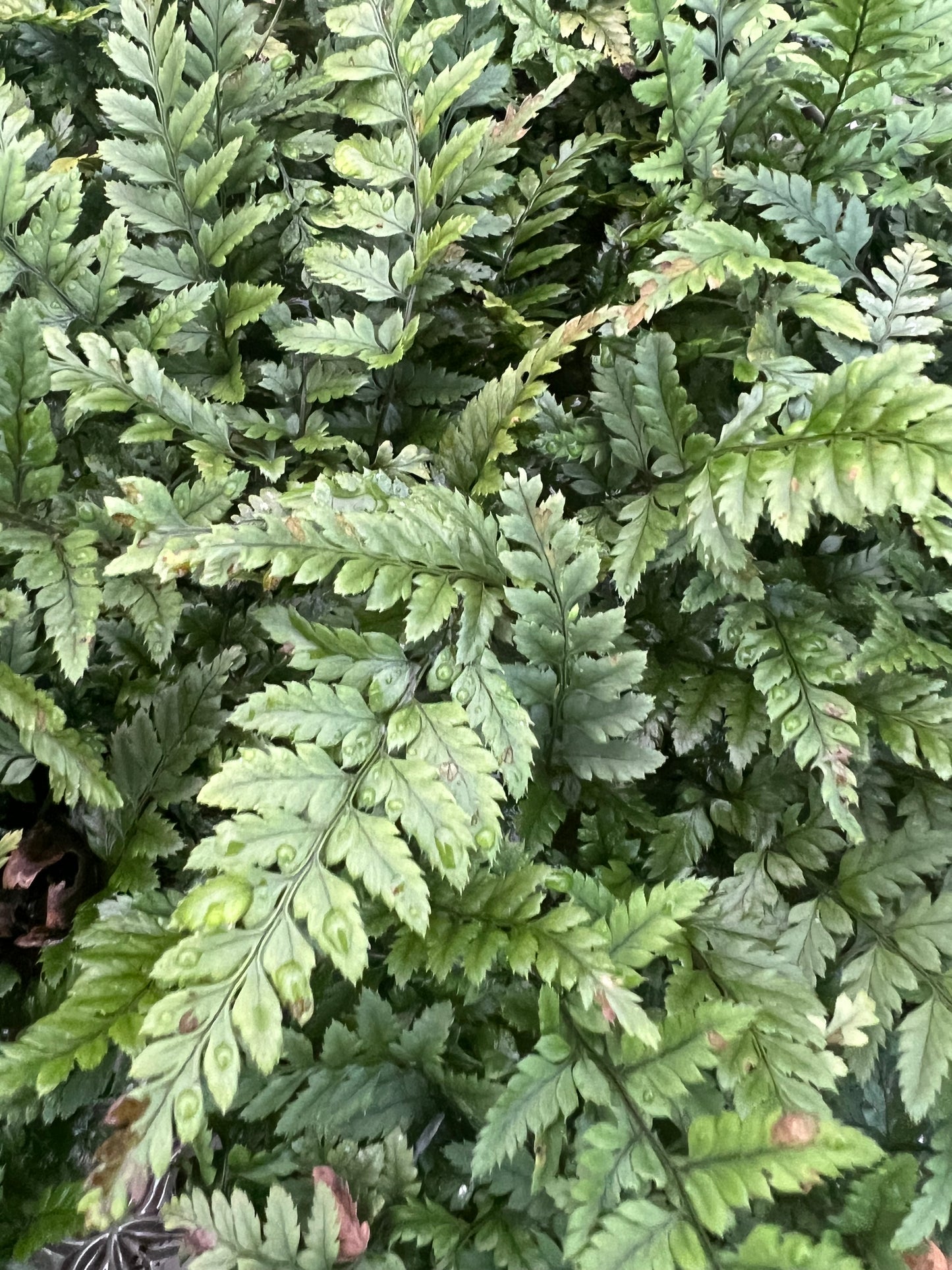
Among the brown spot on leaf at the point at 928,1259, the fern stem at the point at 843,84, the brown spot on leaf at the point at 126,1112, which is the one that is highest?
the fern stem at the point at 843,84

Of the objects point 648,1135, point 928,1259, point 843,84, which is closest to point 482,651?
point 648,1135

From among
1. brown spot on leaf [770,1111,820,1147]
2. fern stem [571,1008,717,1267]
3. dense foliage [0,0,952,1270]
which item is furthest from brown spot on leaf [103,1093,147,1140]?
brown spot on leaf [770,1111,820,1147]

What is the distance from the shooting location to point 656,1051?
29.0 inches

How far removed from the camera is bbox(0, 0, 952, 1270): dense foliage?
72 centimetres

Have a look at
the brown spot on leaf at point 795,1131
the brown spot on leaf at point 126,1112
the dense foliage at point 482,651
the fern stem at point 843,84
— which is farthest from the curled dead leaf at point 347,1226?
the fern stem at point 843,84

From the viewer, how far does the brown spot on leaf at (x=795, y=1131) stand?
662mm

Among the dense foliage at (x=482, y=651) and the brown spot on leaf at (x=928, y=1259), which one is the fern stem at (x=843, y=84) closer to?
the dense foliage at (x=482, y=651)

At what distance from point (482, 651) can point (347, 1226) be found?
54 centimetres

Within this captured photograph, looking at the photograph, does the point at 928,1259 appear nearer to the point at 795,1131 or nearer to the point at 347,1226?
the point at 795,1131

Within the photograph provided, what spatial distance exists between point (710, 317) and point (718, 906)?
2.52 ft

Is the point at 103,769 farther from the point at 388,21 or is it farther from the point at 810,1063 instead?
the point at 388,21

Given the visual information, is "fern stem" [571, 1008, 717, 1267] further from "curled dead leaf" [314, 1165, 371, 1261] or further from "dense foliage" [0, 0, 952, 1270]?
"curled dead leaf" [314, 1165, 371, 1261]

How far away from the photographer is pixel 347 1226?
74 centimetres

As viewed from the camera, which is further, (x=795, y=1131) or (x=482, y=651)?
(x=482, y=651)
